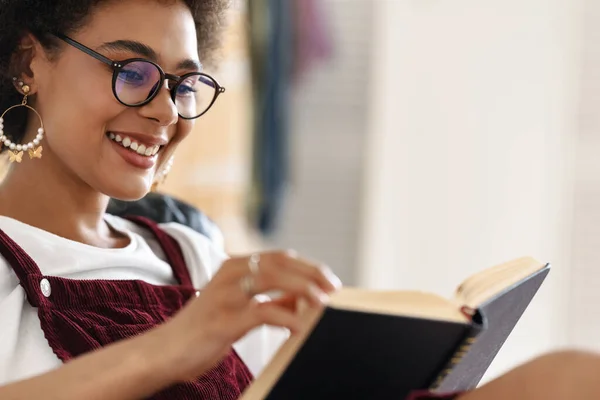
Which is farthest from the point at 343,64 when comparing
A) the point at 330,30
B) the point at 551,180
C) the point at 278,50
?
the point at 551,180

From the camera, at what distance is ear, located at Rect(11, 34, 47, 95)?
1.35m

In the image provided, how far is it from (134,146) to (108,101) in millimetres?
80

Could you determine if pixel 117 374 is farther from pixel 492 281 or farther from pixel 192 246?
pixel 192 246

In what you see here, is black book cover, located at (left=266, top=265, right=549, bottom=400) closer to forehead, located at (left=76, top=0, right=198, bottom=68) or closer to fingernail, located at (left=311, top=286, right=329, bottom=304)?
fingernail, located at (left=311, top=286, right=329, bottom=304)

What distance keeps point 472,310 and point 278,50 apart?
2.19 metres

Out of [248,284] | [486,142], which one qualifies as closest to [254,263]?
[248,284]

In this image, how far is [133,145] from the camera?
133cm

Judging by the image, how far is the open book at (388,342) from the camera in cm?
92

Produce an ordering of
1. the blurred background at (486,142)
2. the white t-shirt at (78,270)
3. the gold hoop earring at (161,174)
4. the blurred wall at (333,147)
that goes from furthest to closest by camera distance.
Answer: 1. the blurred wall at (333,147)
2. the blurred background at (486,142)
3. the gold hoop earring at (161,174)
4. the white t-shirt at (78,270)

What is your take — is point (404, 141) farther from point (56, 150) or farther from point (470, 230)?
point (56, 150)

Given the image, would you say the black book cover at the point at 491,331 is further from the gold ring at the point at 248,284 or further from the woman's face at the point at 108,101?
the woman's face at the point at 108,101

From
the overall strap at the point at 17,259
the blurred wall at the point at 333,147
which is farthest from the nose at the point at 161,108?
the blurred wall at the point at 333,147

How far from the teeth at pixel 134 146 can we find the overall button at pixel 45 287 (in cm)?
22

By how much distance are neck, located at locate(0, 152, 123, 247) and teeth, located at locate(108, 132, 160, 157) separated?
102mm
